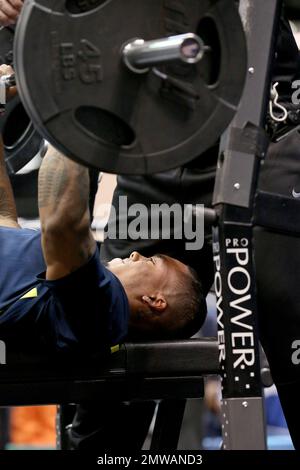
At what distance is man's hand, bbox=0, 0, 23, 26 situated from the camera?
3107 millimetres

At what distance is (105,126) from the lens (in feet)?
7.78

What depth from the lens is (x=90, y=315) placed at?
275 cm

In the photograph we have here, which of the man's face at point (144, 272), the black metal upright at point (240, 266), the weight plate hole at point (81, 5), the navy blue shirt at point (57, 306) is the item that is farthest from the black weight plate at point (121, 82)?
the man's face at point (144, 272)

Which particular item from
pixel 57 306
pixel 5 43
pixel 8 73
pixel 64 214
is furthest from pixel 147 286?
pixel 5 43

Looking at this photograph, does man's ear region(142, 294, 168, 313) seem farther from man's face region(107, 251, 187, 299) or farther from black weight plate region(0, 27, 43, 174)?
black weight plate region(0, 27, 43, 174)

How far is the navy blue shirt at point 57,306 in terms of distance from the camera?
2.69 m

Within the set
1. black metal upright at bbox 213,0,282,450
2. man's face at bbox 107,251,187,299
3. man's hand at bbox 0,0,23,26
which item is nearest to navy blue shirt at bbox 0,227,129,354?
man's face at bbox 107,251,187,299

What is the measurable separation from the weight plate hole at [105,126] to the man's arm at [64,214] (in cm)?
19

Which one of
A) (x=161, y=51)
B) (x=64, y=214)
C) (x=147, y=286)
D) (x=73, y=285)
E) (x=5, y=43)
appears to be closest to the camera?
(x=161, y=51)

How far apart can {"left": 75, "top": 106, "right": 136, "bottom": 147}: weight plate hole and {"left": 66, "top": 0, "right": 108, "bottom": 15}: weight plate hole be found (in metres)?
0.21

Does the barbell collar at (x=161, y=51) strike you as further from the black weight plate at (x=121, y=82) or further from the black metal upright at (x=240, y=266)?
the black metal upright at (x=240, y=266)

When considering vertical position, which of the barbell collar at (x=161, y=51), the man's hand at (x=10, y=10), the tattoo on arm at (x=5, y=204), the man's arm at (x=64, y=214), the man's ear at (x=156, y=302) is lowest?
the man's ear at (x=156, y=302)

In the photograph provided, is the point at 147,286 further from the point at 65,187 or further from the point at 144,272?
the point at 65,187

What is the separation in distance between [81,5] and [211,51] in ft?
1.07
